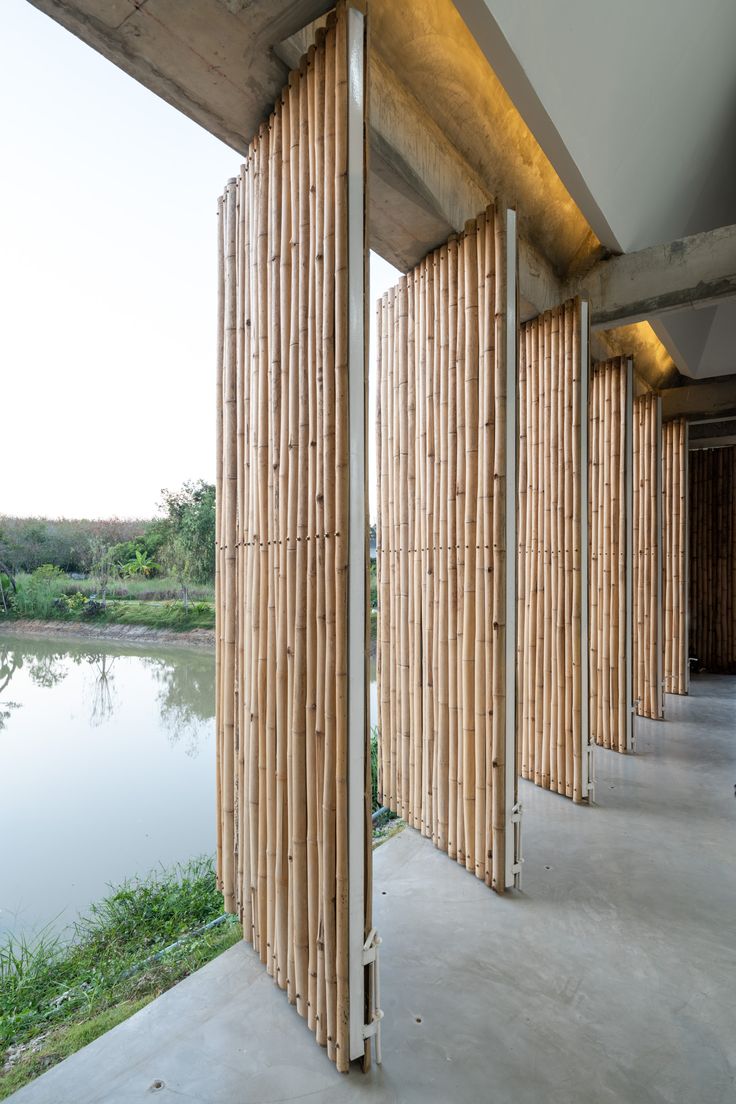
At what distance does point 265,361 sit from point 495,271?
1.19 metres

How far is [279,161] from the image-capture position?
189 cm

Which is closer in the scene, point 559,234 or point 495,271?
point 495,271

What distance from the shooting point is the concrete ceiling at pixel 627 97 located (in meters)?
2.24

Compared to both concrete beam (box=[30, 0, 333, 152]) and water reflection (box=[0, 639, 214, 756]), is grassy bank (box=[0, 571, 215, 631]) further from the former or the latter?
concrete beam (box=[30, 0, 333, 152])

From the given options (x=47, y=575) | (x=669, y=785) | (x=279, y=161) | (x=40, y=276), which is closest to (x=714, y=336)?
(x=669, y=785)

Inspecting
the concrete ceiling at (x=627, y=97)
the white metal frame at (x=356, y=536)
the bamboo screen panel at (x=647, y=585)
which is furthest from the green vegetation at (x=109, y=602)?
the bamboo screen panel at (x=647, y=585)

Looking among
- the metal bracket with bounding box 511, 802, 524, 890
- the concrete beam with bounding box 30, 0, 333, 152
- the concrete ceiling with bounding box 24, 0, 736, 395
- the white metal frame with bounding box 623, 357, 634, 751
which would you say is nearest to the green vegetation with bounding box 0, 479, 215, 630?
the concrete beam with bounding box 30, 0, 333, 152

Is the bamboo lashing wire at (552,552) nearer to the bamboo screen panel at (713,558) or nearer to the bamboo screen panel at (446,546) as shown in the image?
the bamboo screen panel at (446,546)

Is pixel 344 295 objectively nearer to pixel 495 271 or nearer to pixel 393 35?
pixel 495 271

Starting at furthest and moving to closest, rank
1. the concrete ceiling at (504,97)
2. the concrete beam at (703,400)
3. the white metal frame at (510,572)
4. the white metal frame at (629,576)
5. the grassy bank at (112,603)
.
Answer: the concrete beam at (703,400) → the white metal frame at (629,576) → the grassy bank at (112,603) → the white metal frame at (510,572) → the concrete ceiling at (504,97)

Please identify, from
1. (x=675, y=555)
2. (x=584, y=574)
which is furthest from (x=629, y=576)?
(x=675, y=555)

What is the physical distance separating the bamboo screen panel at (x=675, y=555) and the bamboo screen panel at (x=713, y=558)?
173 centimetres

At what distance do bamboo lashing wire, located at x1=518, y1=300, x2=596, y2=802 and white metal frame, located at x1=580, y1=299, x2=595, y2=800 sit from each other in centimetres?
1

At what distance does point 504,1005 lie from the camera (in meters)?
1.80
